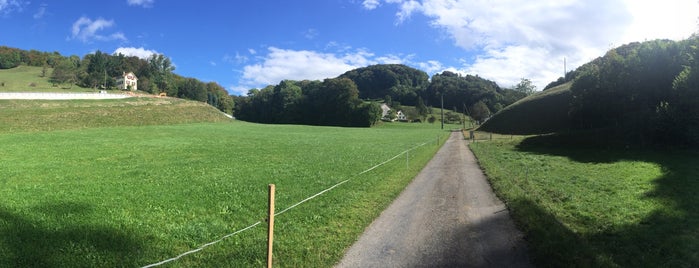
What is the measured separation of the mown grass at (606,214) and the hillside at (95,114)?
5147 centimetres

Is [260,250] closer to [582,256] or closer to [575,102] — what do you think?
[582,256]

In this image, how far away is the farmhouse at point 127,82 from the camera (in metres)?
153

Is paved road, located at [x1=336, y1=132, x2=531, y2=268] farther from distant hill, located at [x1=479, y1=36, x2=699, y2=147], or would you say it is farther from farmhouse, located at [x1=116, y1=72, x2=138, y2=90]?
farmhouse, located at [x1=116, y1=72, x2=138, y2=90]

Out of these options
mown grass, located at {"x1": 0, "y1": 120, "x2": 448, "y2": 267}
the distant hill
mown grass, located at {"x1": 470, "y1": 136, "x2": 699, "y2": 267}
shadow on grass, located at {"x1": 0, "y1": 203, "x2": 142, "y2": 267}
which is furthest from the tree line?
shadow on grass, located at {"x1": 0, "y1": 203, "x2": 142, "y2": 267}

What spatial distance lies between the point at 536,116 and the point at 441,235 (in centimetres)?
8391

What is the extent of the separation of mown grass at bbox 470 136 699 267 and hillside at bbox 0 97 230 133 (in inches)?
2026

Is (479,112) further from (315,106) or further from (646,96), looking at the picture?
(646,96)

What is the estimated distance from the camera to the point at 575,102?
62031mm

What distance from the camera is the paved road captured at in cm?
698

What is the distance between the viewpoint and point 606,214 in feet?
35.8

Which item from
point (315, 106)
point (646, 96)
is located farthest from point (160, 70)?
point (646, 96)

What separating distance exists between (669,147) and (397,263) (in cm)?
4043

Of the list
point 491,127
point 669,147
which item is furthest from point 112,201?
point 491,127

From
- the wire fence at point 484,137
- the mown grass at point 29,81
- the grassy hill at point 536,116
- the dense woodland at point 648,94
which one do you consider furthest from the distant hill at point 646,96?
the mown grass at point 29,81
